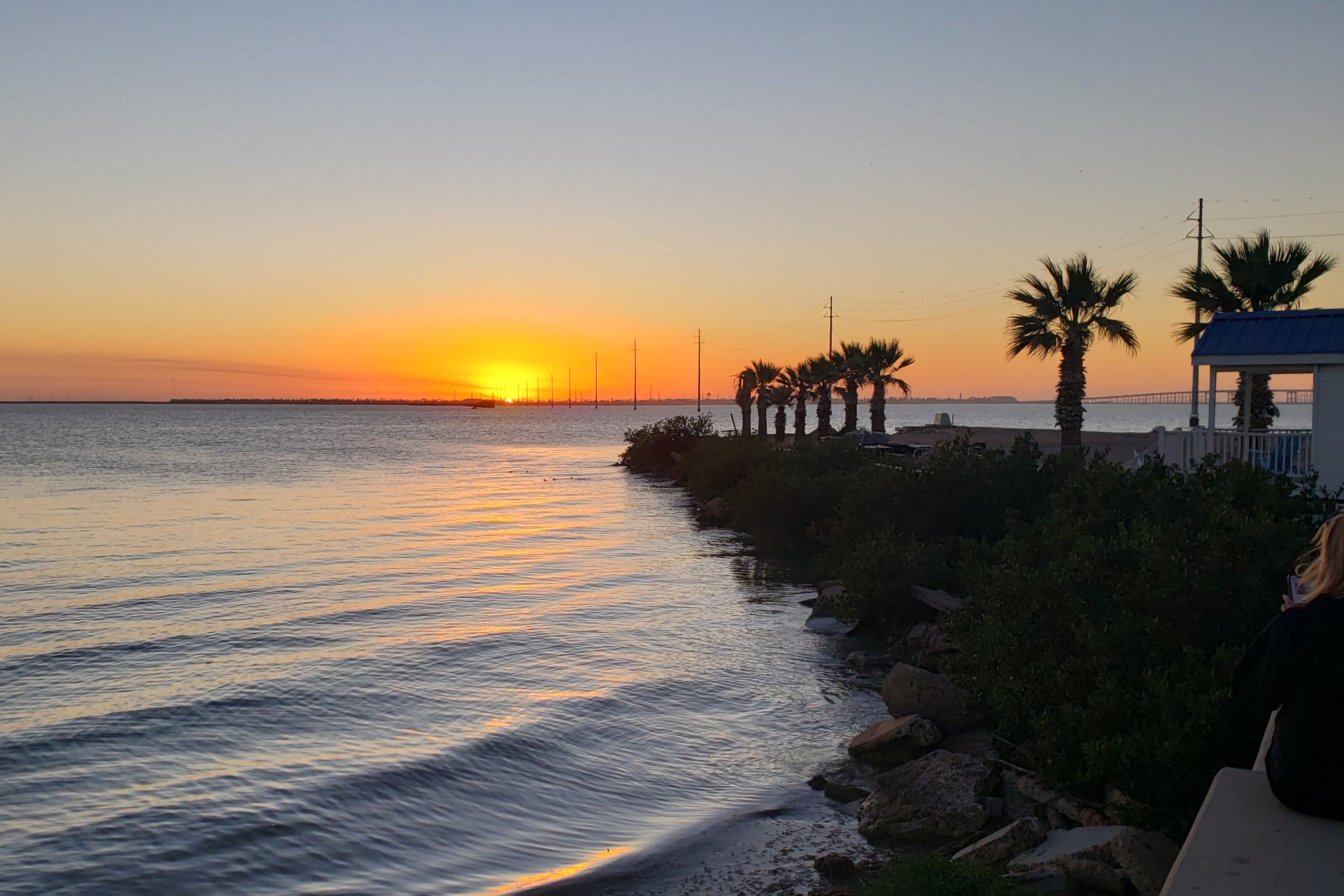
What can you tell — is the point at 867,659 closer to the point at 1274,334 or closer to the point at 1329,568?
the point at 1274,334

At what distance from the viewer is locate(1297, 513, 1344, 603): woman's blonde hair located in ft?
16.0

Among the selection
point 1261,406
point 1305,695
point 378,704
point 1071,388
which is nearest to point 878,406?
point 1071,388

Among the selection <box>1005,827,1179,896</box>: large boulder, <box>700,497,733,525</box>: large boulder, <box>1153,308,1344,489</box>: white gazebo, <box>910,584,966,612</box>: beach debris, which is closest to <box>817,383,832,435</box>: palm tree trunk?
<box>700,497,733,525</box>: large boulder

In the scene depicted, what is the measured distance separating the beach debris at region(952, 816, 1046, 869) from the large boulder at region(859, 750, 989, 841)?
1.06 metres

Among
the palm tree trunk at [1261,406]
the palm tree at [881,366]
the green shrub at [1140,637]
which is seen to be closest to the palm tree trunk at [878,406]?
the palm tree at [881,366]

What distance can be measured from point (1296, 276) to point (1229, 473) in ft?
56.5

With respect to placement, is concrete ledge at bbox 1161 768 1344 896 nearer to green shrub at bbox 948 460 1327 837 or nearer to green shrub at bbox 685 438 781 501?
green shrub at bbox 948 460 1327 837

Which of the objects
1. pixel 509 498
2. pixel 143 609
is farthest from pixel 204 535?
pixel 509 498

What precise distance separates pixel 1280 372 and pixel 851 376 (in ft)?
137

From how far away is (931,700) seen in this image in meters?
13.0

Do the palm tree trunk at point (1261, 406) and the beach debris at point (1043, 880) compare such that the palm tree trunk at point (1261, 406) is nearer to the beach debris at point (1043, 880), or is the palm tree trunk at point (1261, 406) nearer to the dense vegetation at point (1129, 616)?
the dense vegetation at point (1129, 616)

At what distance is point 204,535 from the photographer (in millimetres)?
34719

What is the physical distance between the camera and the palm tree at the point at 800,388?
6781 cm

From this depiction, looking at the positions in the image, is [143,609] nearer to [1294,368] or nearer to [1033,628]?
[1033,628]
